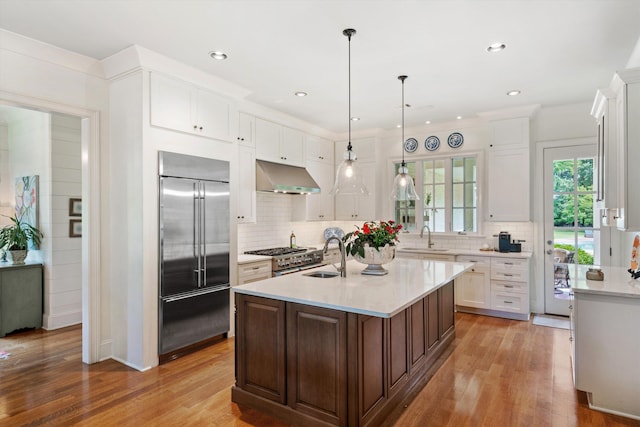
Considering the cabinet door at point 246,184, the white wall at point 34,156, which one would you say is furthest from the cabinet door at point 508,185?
the white wall at point 34,156

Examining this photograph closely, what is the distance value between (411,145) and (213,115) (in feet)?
11.4


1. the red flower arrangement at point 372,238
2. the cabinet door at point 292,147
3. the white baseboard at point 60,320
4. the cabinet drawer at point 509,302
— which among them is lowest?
the white baseboard at point 60,320

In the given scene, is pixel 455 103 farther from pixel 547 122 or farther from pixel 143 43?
pixel 143 43

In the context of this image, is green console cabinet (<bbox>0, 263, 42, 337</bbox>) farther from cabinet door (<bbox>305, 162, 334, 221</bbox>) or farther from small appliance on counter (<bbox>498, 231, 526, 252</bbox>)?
small appliance on counter (<bbox>498, 231, 526, 252</bbox>)

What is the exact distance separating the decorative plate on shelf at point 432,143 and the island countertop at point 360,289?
290 cm

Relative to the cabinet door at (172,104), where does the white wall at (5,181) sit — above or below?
below

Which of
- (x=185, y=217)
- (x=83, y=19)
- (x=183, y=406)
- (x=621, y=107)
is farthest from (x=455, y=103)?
(x=183, y=406)

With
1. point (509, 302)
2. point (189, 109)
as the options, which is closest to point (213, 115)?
point (189, 109)

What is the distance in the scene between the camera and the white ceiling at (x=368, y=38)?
2.66m

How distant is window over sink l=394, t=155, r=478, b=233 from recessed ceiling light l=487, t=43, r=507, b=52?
8.57 feet

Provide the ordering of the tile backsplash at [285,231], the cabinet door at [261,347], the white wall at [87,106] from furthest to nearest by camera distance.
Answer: the tile backsplash at [285,231], the white wall at [87,106], the cabinet door at [261,347]

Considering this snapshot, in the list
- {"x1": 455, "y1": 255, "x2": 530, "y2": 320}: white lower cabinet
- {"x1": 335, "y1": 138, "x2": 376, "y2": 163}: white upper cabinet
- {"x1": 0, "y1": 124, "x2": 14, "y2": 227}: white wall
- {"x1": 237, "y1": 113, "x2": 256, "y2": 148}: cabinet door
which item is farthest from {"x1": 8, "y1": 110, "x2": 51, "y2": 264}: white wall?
{"x1": 455, "y1": 255, "x2": 530, "y2": 320}: white lower cabinet

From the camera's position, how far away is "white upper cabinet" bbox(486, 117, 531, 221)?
203 inches

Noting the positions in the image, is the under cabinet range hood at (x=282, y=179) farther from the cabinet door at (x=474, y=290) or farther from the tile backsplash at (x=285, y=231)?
the cabinet door at (x=474, y=290)
